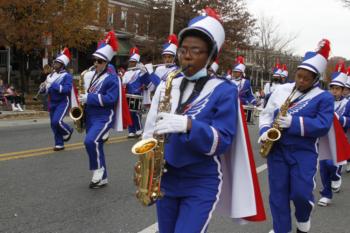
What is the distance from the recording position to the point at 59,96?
970 cm

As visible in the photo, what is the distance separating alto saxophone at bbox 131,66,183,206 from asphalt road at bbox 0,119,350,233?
86.7 inches

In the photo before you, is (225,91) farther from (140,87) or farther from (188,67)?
(140,87)

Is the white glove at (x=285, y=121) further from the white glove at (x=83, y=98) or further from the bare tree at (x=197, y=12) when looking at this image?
the bare tree at (x=197, y=12)

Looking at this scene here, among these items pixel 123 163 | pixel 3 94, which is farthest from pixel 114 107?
pixel 3 94

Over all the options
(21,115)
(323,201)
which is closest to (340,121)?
(323,201)

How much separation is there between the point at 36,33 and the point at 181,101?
19647 millimetres

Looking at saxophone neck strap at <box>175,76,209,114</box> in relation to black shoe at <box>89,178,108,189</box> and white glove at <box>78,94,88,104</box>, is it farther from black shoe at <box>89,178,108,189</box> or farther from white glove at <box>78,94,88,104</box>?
black shoe at <box>89,178,108,189</box>

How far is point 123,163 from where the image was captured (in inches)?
347

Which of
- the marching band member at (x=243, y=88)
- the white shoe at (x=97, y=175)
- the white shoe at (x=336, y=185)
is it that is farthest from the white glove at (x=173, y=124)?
the marching band member at (x=243, y=88)

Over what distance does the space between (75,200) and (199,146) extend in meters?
3.71

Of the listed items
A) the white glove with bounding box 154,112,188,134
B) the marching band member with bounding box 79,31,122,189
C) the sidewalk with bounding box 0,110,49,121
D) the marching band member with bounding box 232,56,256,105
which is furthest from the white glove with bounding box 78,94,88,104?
→ the sidewalk with bounding box 0,110,49,121

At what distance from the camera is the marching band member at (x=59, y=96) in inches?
376

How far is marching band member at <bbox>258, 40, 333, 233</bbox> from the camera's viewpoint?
4.40 m

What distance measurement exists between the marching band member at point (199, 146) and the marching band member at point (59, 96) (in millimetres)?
6693
